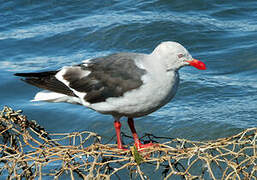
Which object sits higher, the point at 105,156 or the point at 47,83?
the point at 47,83

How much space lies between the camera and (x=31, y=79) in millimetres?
5531

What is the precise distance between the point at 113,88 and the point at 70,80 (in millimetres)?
605

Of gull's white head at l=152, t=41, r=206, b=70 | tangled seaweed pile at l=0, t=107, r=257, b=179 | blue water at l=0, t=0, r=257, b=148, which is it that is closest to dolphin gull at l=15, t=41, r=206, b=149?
gull's white head at l=152, t=41, r=206, b=70

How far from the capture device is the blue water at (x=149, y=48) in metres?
9.16

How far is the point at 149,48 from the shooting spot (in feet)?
40.3

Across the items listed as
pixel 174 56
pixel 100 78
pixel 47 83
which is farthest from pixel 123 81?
pixel 47 83

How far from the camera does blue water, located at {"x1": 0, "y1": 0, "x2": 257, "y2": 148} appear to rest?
9.16 meters

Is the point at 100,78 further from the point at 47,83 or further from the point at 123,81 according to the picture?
the point at 47,83

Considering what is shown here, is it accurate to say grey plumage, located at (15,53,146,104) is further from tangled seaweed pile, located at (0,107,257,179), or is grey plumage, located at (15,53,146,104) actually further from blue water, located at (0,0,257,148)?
blue water, located at (0,0,257,148)

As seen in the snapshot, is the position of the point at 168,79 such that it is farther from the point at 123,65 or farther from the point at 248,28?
the point at 248,28

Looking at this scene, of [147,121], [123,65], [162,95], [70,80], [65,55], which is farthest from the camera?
[65,55]

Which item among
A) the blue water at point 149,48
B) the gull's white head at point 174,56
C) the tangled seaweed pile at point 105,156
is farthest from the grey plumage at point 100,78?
the blue water at point 149,48

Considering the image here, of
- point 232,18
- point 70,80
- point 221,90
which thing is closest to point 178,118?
point 221,90

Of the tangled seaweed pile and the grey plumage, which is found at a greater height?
the grey plumage
